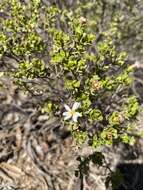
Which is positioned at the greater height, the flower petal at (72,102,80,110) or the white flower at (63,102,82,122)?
A: the flower petal at (72,102,80,110)

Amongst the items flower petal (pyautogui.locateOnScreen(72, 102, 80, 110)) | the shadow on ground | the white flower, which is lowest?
the shadow on ground

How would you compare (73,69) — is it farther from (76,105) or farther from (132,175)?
(132,175)

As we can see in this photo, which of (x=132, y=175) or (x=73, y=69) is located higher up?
(x=73, y=69)

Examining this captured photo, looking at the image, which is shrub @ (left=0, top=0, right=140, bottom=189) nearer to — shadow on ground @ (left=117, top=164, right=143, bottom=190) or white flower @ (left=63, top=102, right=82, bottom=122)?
white flower @ (left=63, top=102, right=82, bottom=122)

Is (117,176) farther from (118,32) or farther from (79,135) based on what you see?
(118,32)

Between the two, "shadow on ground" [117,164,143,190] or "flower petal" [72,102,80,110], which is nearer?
"flower petal" [72,102,80,110]

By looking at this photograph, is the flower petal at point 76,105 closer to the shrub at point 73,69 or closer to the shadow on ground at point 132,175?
the shrub at point 73,69

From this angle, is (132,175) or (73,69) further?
(132,175)

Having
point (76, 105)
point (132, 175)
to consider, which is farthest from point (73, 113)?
point (132, 175)

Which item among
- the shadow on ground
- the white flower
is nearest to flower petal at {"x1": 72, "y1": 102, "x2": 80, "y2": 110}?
the white flower

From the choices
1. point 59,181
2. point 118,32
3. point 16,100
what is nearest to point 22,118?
point 16,100

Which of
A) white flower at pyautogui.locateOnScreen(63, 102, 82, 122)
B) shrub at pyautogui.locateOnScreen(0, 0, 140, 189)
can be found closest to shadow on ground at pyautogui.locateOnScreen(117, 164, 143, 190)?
shrub at pyautogui.locateOnScreen(0, 0, 140, 189)
